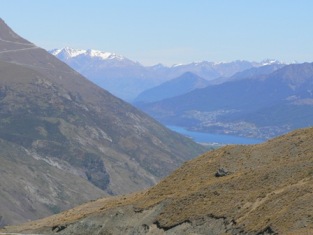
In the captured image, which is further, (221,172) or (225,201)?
(221,172)

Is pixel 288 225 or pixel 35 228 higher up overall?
pixel 288 225

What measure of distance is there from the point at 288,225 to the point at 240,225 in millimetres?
6690

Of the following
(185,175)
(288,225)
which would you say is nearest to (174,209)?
(185,175)

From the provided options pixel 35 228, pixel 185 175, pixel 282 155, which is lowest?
pixel 35 228

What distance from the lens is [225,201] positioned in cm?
6588

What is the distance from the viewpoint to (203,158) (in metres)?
83.2

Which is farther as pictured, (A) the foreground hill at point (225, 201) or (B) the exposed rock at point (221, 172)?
(B) the exposed rock at point (221, 172)

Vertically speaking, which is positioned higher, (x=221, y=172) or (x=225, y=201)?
(x=221, y=172)

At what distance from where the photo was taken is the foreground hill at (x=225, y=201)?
58125mm

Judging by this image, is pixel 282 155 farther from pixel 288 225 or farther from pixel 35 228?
pixel 35 228

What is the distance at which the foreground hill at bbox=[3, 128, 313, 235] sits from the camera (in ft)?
191

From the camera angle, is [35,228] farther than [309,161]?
Yes

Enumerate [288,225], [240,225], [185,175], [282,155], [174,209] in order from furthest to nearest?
[185,175] → [282,155] → [174,209] → [240,225] → [288,225]

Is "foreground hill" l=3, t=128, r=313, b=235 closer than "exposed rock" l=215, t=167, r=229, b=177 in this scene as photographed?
Yes
